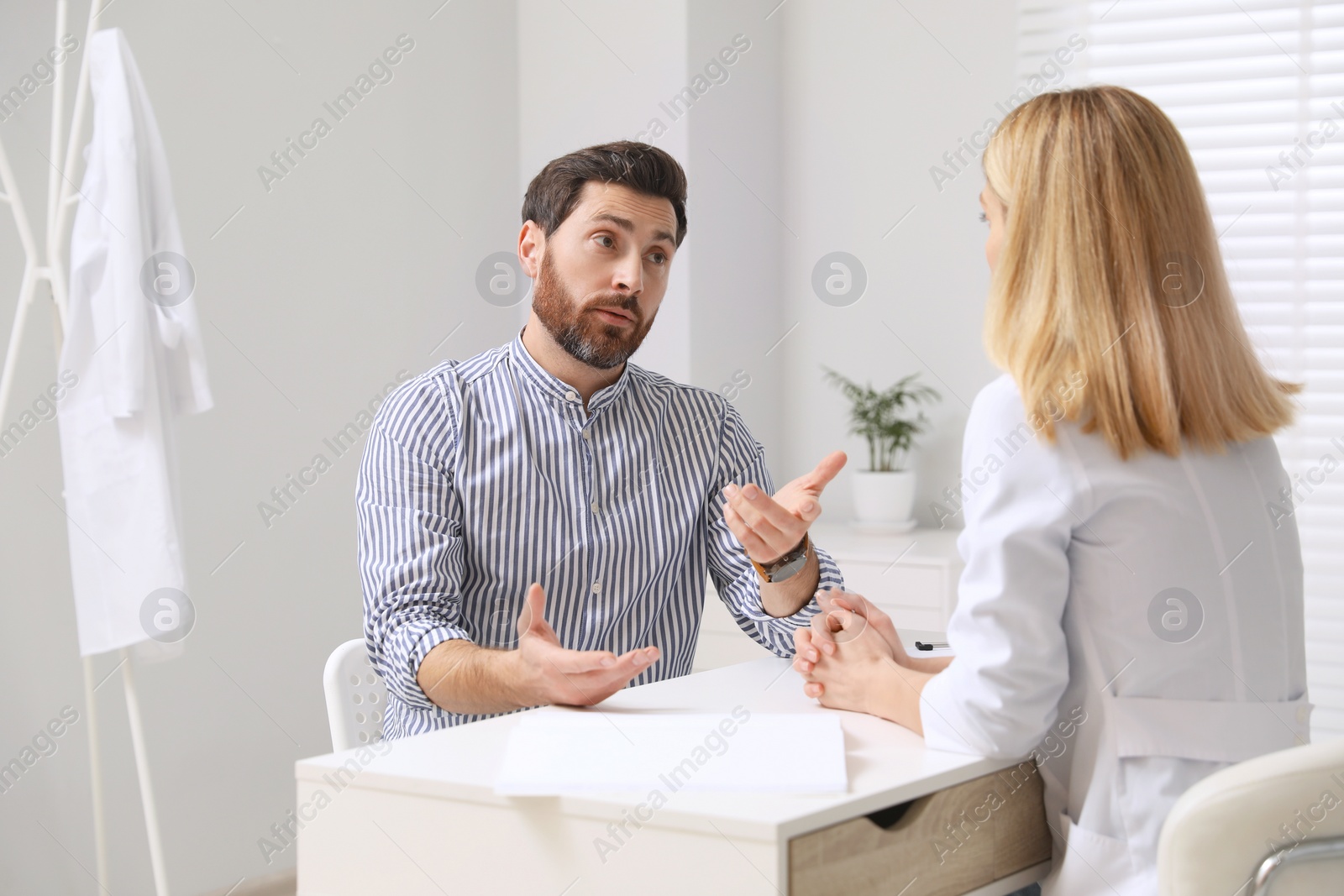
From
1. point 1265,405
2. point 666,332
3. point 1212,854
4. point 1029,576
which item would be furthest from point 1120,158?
point 666,332

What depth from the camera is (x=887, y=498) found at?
3.51 m

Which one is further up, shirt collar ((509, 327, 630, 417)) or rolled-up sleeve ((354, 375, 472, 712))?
shirt collar ((509, 327, 630, 417))

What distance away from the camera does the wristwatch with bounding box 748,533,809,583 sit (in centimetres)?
177

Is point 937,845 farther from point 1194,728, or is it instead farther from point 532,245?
point 532,245

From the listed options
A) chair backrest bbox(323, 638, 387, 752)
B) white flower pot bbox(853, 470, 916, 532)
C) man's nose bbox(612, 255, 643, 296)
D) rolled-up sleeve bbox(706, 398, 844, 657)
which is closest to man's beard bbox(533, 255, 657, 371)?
man's nose bbox(612, 255, 643, 296)

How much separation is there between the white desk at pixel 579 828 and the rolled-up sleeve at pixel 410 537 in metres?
A: 0.33

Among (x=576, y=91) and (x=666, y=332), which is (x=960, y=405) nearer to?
(x=666, y=332)

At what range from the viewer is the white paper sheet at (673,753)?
108 centimetres

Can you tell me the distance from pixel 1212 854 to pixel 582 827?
53cm

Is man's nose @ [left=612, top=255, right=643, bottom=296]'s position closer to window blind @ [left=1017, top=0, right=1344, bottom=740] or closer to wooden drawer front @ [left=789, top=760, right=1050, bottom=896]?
wooden drawer front @ [left=789, top=760, right=1050, bottom=896]

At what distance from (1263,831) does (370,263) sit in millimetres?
2718

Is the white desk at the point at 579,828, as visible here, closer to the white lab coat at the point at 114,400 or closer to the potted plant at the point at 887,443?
the white lab coat at the point at 114,400

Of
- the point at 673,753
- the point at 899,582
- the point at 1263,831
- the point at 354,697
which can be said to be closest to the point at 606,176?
the point at 354,697

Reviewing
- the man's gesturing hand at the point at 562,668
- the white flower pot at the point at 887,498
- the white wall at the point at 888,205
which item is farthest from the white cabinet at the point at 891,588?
the man's gesturing hand at the point at 562,668
